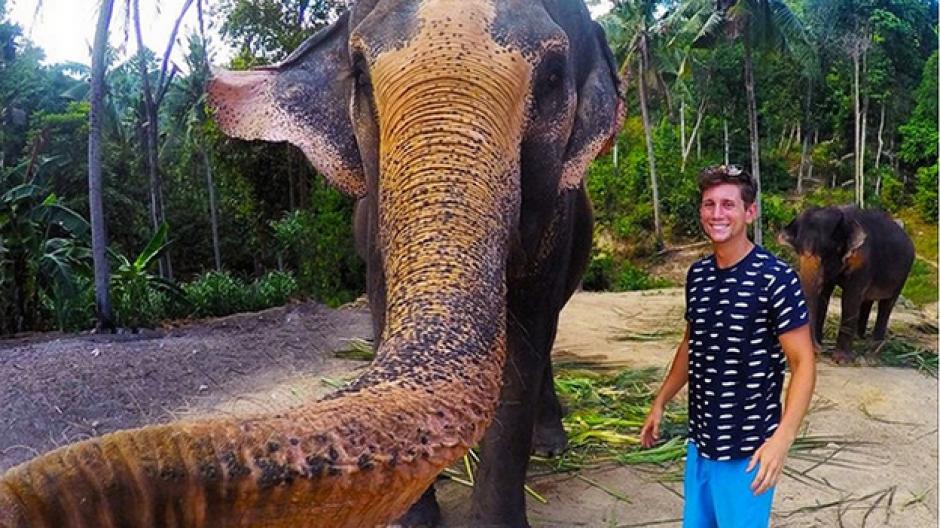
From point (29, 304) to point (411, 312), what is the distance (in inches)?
555

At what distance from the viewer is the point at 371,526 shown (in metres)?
1.35

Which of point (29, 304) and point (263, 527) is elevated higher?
point (263, 527)

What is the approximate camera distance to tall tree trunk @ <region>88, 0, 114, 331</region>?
1227cm

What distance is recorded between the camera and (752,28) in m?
26.0

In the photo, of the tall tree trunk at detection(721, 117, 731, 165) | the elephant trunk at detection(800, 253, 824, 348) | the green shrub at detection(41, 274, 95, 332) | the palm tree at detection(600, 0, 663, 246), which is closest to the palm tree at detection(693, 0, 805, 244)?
the palm tree at detection(600, 0, 663, 246)

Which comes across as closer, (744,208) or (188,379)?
(744,208)

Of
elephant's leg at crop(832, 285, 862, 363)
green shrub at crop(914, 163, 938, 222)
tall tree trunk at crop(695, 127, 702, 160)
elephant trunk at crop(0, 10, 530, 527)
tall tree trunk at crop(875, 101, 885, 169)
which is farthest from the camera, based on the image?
tall tree trunk at crop(695, 127, 702, 160)

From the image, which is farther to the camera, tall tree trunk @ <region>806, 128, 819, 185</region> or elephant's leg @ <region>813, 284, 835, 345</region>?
tall tree trunk @ <region>806, 128, 819, 185</region>

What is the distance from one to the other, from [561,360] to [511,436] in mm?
4699

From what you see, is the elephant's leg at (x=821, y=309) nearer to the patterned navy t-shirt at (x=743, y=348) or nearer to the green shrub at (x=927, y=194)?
the patterned navy t-shirt at (x=743, y=348)

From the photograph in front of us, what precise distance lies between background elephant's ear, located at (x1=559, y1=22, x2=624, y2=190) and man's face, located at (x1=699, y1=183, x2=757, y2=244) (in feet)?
1.74

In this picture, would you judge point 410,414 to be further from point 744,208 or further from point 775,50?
point 775,50

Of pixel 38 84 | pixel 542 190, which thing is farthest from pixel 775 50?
pixel 542 190

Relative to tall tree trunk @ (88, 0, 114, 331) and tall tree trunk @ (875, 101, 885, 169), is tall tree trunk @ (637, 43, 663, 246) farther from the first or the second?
tall tree trunk @ (88, 0, 114, 331)
